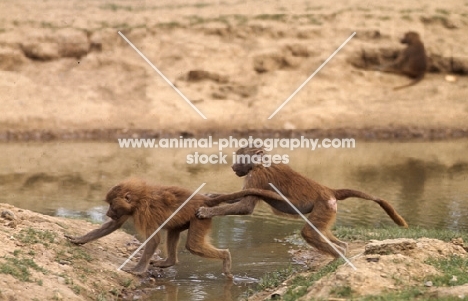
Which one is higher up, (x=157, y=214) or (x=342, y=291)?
(x=342, y=291)

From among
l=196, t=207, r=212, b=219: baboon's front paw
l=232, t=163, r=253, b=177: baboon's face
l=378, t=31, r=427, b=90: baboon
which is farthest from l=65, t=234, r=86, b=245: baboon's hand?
l=378, t=31, r=427, b=90: baboon

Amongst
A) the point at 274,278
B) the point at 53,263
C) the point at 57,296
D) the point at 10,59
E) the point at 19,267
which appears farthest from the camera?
the point at 10,59

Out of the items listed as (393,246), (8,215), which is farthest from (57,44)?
(393,246)

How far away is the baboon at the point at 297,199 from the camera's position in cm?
968

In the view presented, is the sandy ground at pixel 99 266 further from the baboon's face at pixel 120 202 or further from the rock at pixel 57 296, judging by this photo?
the baboon's face at pixel 120 202

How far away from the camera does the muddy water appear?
10.7 meters

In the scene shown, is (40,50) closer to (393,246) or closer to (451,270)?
(393,246)

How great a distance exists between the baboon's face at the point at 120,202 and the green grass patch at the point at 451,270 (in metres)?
3.95

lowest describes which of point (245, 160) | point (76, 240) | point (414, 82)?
point (414, 82)

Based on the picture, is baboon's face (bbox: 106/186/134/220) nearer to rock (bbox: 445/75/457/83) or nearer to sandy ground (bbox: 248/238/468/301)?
sandy ground (bbox: 248/238/468/301)

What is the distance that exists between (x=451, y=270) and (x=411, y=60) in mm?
26804

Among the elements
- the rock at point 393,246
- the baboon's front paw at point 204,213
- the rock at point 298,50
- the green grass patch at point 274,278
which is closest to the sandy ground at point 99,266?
the rock at point 393,246

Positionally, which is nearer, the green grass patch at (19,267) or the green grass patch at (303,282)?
the green grass patch at (303,282)

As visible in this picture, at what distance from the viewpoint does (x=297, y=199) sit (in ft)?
32.4
